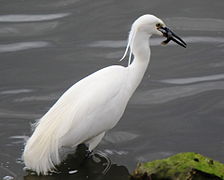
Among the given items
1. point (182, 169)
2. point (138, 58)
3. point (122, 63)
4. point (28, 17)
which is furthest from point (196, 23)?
point (182, 169)

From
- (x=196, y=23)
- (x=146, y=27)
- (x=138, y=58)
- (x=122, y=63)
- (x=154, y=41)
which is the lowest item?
(x=122, y=63)

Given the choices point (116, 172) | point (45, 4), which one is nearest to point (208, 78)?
point (116, 172)

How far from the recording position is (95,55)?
9227 mm

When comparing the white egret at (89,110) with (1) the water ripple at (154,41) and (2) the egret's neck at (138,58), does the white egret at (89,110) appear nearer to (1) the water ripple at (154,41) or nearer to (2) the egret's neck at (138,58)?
(2) the egret's neck at (138,58)

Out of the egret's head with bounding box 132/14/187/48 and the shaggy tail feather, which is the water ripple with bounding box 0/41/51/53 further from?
the shaggy tail feather

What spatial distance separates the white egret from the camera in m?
6.67

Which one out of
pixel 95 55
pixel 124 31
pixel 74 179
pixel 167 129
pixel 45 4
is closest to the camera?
pixel 74 179

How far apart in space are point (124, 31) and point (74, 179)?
3617 millimetres

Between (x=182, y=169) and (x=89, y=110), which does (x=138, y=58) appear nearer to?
(x=89, y=110)

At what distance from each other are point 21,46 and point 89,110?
3.00m

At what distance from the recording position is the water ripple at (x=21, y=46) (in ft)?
30.9

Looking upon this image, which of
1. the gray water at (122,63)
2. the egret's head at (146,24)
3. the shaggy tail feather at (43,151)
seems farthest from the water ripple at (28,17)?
the shaggy tail feather at (43,151)

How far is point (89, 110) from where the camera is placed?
683 centimetres

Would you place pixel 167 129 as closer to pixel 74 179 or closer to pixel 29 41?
pixel 74 179
